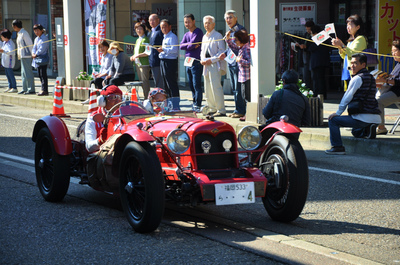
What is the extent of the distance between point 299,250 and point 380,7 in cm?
1303

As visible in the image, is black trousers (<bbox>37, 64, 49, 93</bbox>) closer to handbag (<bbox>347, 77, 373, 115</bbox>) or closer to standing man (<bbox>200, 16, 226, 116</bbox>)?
standing man (<bbox>200, 16, 226, 116</bbox>)

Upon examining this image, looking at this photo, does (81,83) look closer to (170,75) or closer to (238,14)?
(170,75)

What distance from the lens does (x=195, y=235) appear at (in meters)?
6.32

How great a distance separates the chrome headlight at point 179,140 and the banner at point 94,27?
12272 mm

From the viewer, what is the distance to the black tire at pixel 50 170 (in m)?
7.70

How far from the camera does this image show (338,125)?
1103 centimetres

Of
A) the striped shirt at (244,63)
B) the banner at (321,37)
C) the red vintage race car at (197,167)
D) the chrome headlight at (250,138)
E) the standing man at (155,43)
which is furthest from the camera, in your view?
the standing man at (155,43)

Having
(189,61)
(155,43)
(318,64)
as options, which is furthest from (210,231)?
(318,64)

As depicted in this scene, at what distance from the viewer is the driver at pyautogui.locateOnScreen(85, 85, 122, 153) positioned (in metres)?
7.78

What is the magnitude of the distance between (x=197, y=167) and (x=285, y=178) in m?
0.83

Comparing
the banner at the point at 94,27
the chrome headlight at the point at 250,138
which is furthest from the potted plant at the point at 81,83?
the chrome headlight at the point at 250,138

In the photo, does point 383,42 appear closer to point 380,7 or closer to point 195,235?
point 380,7

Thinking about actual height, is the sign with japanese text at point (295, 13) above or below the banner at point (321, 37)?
above

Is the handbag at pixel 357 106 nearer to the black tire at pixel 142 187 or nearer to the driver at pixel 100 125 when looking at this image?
the driver at pixel 100 125
